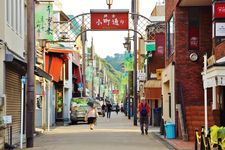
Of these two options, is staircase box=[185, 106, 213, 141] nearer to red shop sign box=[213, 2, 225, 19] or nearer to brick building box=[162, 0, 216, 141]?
brick building box=[162, 0, 216, 141]

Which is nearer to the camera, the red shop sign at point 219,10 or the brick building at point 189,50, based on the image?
the red shop sign at point 219,10

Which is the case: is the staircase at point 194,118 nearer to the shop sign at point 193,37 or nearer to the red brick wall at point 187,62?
the red brick wall at point 187,62

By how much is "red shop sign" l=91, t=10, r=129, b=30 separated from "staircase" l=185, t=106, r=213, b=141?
722 centimetres

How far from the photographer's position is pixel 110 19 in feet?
116

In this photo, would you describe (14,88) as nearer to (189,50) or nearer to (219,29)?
(189,50)

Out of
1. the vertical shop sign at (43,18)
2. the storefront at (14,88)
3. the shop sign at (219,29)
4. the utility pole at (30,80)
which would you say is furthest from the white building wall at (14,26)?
the shop sign at (219,29)

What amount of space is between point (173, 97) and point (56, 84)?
22.4 meters

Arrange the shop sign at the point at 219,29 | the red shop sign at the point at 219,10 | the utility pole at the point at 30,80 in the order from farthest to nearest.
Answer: the utility pole at the point at 30,80
the shop sign at the point at 219,29
the red shop sign at the point at 219,10

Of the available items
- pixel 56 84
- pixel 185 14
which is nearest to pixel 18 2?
pixel 185 14

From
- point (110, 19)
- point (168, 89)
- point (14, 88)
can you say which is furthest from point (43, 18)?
point (168, 89)

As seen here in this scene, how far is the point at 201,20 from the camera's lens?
1261 inches

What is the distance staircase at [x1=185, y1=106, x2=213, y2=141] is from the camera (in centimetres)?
2805

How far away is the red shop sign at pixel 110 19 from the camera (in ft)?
116

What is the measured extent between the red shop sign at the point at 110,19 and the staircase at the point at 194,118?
23.7ft
